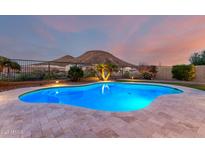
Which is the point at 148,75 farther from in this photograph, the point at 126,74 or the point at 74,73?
the point at 74,73

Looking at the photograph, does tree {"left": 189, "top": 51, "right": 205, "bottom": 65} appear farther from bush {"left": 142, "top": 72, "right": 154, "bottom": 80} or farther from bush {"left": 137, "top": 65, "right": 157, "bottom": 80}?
bush {"left": 142, "top": 72, "right": 154, "bottom": 80}

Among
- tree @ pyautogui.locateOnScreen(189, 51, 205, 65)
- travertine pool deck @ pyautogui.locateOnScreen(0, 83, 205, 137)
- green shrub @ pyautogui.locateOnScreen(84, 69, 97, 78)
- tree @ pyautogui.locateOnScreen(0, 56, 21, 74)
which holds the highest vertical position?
tree @ pyautogui.locateOnScreen(189, 51, 205, 65)

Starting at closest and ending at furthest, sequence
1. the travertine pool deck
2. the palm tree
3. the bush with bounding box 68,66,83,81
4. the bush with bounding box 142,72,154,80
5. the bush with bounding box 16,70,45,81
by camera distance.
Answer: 1. the travertine pool deck
2. the palm tree
3. the bush with bounding box 16,70,45,81
4. the bush with bounding box 68,66,83,81
5. the bush with bounding box 142,72,154,80

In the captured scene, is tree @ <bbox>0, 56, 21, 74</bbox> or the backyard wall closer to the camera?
tree @ <bbox>0, 56, 21, 74</bbox>

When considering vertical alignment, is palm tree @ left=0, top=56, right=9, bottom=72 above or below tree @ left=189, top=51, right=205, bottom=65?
below

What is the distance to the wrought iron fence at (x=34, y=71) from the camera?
6.83m

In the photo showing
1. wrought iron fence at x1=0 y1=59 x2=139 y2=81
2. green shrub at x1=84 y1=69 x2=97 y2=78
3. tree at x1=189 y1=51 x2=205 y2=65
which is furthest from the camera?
tree at x1=189 y1=51 x2=205 y2=65

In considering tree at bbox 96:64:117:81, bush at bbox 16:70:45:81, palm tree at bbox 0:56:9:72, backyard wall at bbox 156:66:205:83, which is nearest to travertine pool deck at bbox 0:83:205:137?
palm tree at bbox 0:56:9:72

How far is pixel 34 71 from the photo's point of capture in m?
8.41

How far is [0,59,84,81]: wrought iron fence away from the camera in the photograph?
22.4 ft

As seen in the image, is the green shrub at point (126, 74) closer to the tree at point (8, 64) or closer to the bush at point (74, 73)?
the bush at point (74, 73)
